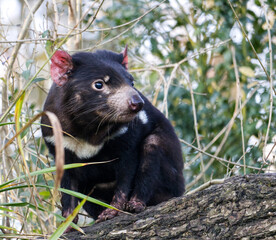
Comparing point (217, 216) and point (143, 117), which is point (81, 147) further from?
point (217, 216)

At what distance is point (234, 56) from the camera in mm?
6352

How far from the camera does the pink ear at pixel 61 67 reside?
3.67m

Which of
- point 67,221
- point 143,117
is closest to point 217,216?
point 67,221

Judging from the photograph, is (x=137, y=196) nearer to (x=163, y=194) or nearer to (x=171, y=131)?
(x=163, y=194)

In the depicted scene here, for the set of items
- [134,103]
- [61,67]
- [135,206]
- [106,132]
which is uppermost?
[61,67]

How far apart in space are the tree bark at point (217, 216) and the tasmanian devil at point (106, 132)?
19.5 inches

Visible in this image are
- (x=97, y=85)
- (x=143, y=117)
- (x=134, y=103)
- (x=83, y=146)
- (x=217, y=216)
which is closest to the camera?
(x=217, y=216)

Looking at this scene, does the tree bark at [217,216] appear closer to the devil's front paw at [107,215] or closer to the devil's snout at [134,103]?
the devil's front paw at [107,215]

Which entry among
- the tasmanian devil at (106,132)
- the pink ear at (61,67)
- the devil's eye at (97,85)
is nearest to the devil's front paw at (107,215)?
the tasmanian devil at (106,132)

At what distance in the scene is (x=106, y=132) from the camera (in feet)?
12.3

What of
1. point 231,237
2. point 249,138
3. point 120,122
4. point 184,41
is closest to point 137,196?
point 120,122

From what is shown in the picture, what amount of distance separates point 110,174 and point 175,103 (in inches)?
121

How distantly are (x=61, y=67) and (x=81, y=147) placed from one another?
63cm

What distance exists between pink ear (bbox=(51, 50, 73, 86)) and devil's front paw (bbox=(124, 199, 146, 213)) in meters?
1.05
